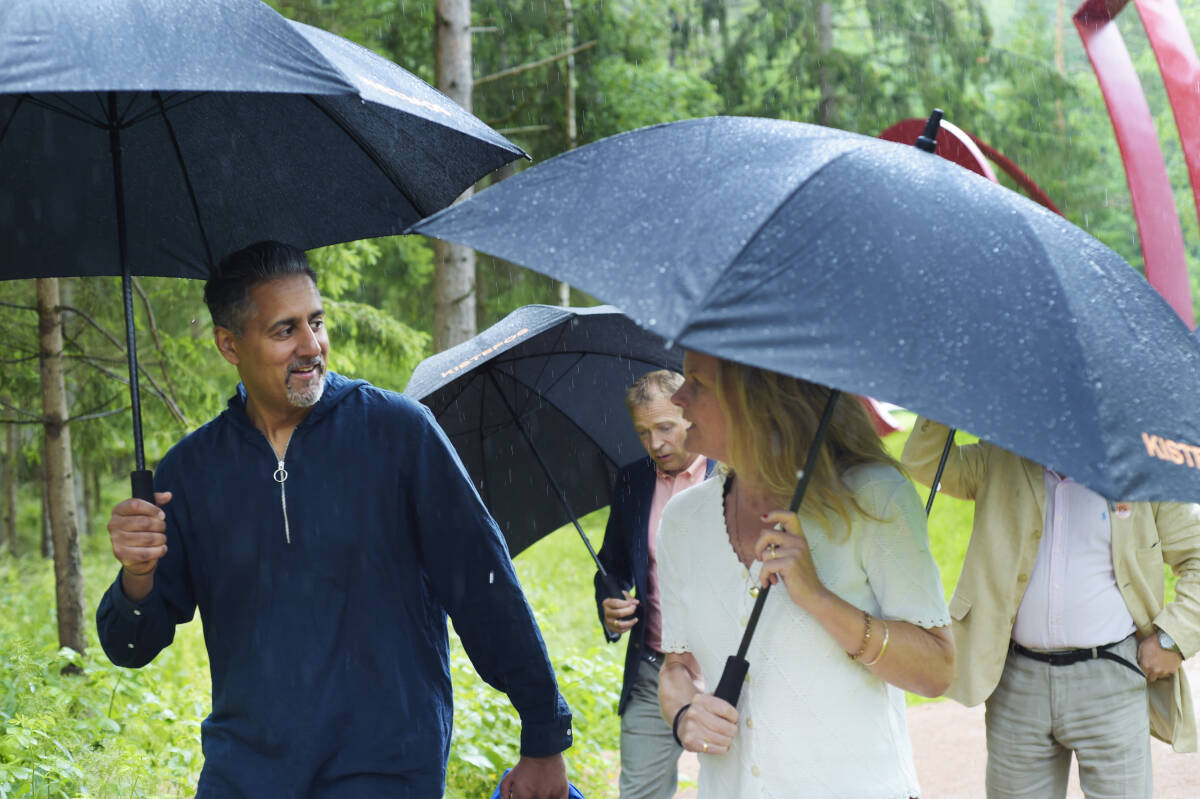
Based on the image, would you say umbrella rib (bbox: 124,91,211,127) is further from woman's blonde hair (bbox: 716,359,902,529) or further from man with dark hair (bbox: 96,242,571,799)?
woman's blonde hair (bbox: 716,359,902,529)

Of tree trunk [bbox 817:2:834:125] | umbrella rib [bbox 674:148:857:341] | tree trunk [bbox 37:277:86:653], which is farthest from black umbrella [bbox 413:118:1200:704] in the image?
tree trunk [bbox 817:2:834:125]

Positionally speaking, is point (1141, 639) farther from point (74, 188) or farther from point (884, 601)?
point (74, 188)

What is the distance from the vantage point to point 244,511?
328 cm

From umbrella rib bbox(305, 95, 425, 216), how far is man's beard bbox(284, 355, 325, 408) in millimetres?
737

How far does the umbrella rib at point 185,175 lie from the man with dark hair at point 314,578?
1.91 feet

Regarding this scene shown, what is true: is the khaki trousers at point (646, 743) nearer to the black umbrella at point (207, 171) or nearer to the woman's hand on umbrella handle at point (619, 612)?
the woman's hand on umbrella handle at point (619, 612)

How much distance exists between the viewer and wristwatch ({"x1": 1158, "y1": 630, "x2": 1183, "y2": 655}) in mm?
4516

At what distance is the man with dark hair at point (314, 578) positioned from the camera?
3.16m

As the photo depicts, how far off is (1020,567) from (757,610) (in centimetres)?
221

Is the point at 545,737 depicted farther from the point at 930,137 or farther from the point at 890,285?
the point at 930,137

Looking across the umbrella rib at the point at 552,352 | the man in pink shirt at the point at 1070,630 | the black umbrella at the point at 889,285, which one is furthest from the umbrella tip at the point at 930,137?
the umbrella rib at the point at 552,352

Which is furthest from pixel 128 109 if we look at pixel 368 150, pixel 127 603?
pixel 127 603

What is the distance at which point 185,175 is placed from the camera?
387 centimetres

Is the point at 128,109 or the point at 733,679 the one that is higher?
the point at 128,109
